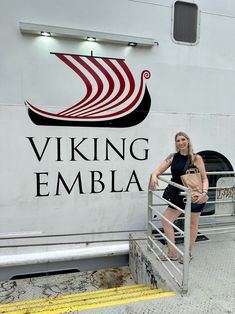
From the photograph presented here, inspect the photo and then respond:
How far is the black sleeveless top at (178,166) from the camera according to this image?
2.37 metres

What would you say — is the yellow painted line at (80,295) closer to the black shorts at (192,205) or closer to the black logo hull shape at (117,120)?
the black shorts at (192,205)

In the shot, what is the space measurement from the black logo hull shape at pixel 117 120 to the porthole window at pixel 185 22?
29.0 inches

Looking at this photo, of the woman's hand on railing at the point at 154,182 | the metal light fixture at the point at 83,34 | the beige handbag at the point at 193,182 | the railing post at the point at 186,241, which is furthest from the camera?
the metal light fixture at the point at 83,34

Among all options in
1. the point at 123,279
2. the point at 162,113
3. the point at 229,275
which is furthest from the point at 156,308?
the point at 162,113

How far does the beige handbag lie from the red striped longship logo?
3.25 feet

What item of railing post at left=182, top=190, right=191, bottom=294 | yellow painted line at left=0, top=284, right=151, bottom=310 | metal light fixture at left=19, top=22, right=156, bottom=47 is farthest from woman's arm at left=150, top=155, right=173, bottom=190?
metal light fixture at left=19, top=22, right=156, bottom=47

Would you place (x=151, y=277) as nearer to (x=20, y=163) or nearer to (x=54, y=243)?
(x=54, y=243)

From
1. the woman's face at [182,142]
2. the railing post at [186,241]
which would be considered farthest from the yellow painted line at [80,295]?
the woman's face at [182,142]

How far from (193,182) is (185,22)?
190 centimetres

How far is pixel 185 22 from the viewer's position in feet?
10.2

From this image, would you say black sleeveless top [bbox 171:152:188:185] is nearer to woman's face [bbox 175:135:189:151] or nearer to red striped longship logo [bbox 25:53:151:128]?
woman's face [bbox 175:135:189:151]

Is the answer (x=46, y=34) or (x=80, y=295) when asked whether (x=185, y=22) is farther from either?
(x=80, y=295)

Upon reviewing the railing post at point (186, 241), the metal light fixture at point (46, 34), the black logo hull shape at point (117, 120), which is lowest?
the railing post at point (186, 241)

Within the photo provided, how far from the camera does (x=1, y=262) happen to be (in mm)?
2699
